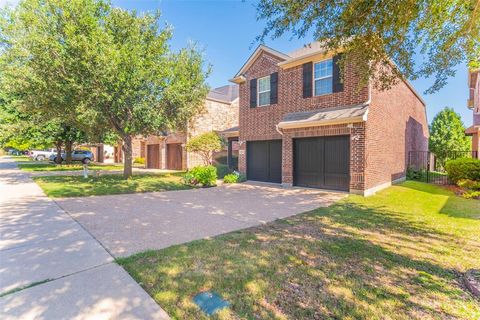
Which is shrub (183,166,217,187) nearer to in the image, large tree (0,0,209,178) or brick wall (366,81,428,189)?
large tree (0,0,209,178)

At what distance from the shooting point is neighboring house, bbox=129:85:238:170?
19809 mm

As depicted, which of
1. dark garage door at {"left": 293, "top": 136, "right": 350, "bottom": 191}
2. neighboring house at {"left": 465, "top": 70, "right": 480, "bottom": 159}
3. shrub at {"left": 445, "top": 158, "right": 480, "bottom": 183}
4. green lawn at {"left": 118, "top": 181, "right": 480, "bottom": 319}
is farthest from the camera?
neighboring house at {"left": 465, "top": 70, "right": 480, "bottom": 159}

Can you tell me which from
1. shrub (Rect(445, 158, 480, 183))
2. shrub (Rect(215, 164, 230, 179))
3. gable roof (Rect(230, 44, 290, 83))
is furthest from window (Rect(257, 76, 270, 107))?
shrub (Rect(445, 158, 480, 183))

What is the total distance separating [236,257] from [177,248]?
1106 mm

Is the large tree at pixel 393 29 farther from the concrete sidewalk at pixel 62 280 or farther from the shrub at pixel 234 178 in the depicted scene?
the shrub at pixel 234 178

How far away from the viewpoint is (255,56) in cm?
1308

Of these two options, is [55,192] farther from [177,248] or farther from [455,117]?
[455,117]

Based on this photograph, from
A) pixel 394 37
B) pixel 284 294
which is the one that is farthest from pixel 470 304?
pixel 394 37

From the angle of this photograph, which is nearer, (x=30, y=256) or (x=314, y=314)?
(x=314, y=314)

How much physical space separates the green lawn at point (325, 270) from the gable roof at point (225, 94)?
1702 cm

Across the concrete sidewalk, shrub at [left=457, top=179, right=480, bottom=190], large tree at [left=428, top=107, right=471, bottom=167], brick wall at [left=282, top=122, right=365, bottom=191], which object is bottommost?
the concrete sidewalk

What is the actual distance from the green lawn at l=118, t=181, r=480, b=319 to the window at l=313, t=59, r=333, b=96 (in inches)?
265

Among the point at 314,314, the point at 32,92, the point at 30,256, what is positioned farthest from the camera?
the point at 32,92

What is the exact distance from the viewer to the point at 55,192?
30.3 feet
